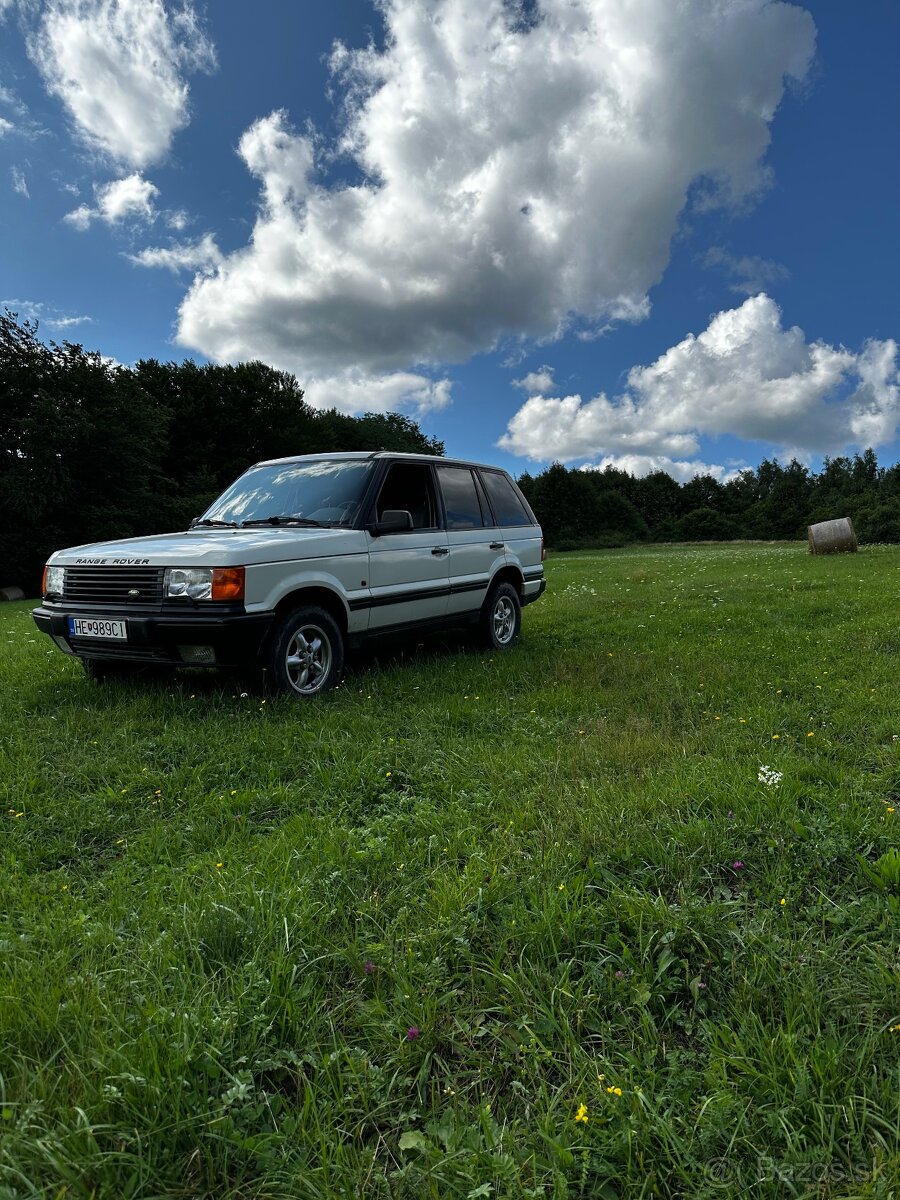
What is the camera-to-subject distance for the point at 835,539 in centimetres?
2128

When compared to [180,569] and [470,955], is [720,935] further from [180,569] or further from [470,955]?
[180,569]

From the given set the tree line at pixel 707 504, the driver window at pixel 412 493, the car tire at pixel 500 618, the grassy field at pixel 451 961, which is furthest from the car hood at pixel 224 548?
the tree line at pixel 707 504

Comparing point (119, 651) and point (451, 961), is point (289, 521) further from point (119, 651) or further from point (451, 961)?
point (451, 961)

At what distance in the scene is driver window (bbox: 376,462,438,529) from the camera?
6184 mm

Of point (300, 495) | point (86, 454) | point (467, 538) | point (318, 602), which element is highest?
point (86, 454)

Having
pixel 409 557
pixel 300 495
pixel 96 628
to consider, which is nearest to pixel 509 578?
pixel 409 557

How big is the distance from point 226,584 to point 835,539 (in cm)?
2175

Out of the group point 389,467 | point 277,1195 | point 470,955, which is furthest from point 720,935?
point 389,467

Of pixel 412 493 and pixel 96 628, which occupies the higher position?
pixel 412 493

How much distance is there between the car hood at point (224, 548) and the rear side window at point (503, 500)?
253cm

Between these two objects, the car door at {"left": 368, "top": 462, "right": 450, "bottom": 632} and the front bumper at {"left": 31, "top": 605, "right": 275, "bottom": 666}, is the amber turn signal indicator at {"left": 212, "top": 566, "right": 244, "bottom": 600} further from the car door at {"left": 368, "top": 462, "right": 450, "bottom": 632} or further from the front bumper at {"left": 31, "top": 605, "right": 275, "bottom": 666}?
the car door at {"left": 368, "top": 462, "right": 450, "bottom": 632}

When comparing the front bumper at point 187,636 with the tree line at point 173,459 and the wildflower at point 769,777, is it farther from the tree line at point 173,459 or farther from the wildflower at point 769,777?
the tree line at point 173,459

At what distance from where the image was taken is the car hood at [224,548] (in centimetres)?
457

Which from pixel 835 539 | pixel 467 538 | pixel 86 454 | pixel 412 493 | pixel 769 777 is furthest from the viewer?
pixel 86 454
